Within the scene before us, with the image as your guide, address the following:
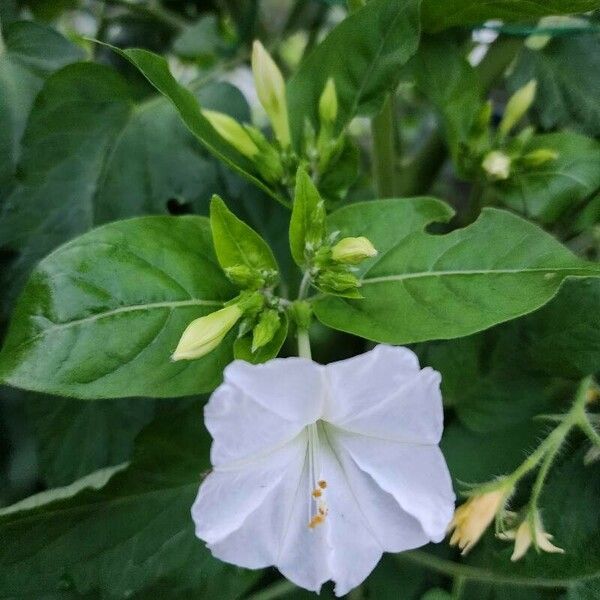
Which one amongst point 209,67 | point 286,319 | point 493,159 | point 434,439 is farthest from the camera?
point 209,67

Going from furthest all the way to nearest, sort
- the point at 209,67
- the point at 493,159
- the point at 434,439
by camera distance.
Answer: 1. the point at 209,67
2. the point at 493,159
3. the point at 434,439

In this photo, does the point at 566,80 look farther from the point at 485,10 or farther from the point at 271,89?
the point at 271,89

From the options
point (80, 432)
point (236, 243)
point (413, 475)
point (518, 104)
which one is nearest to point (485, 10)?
point (518, 104)

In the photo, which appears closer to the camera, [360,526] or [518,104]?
[360,526]

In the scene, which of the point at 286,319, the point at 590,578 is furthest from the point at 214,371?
the point at 590,578

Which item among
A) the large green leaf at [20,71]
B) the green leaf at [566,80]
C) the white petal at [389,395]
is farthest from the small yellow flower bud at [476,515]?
the large green leaf at [20,71]

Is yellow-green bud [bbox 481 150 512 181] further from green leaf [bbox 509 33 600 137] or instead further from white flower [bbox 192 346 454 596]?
white flower [bbox 192 346 454 596]

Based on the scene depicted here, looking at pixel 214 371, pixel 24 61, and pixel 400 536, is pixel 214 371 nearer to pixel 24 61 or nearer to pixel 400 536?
pixel 400 536

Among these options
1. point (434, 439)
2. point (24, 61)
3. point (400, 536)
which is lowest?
point (400, 536)

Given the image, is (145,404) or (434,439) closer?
(434,439)
